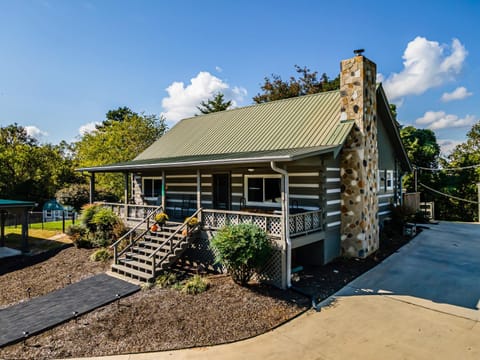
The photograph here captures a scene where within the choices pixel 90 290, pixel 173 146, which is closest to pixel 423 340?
pixel 90 290

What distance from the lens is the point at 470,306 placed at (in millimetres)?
7254

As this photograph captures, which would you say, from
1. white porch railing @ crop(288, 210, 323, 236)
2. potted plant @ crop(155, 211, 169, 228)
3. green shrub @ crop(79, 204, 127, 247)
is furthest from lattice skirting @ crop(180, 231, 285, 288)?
green shrub @ crop(79, 204, 127, 247)

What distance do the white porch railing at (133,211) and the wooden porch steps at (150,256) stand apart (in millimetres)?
1840

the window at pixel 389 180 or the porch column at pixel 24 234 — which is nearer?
Result: the porch column at pixel 24 234

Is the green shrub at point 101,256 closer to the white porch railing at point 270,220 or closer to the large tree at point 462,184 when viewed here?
the white porch railing at point 270,220

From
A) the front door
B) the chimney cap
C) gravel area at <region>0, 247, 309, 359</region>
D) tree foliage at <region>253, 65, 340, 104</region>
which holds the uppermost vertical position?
tree foliage at <region>253, 65, 340, 104</region>

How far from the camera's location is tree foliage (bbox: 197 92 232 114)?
43.9 meters

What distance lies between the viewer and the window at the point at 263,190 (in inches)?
478

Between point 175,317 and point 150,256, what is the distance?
3.15 metres

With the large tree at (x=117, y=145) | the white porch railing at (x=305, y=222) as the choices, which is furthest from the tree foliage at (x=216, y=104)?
the white porch railing at (x=305, y=222)

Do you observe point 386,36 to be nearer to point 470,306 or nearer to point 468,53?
point 468,53

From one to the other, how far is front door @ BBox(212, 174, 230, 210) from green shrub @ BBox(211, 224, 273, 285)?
17.7 ft

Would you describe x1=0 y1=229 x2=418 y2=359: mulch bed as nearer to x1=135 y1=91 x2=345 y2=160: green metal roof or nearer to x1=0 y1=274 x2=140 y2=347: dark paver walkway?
x1=0 y1=274 x2=140 y2=347: dark paver walkway

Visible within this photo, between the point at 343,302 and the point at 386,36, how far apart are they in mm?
14456
